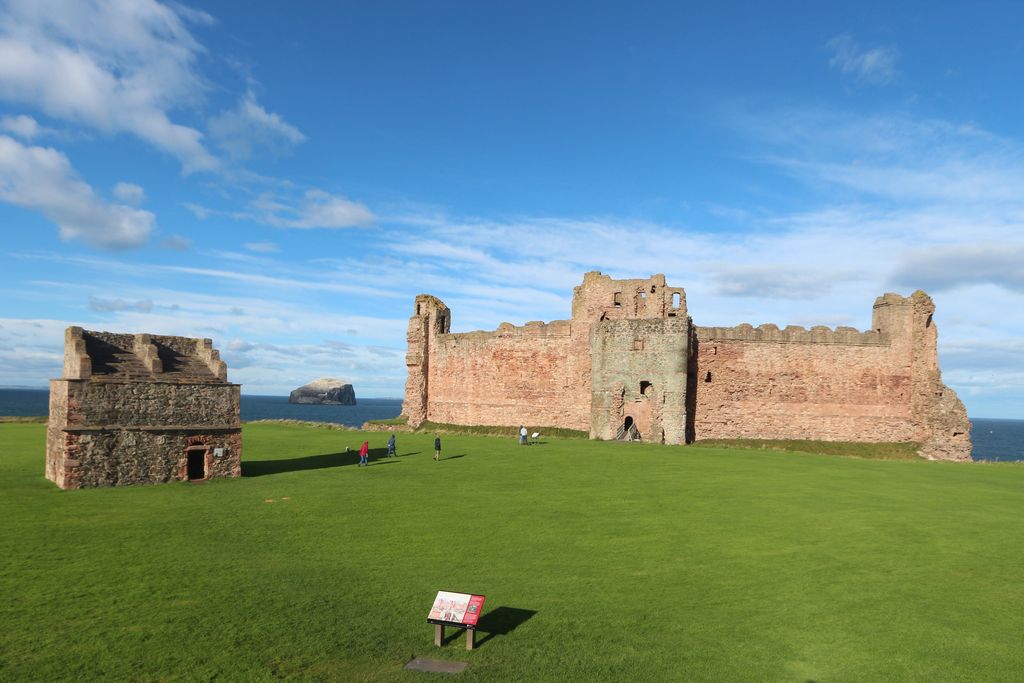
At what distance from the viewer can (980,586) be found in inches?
458

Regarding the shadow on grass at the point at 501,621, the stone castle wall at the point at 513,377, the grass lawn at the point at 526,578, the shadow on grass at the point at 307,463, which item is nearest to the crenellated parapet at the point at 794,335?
the stone castle wall at the point at 513,377

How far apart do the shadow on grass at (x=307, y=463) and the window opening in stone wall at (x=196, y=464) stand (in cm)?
159

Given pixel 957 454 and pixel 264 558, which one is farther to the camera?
pixel 957 454

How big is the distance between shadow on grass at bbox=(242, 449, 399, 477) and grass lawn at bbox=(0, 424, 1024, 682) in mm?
3347

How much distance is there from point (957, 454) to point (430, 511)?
30.4 metres

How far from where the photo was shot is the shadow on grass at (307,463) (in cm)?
2573

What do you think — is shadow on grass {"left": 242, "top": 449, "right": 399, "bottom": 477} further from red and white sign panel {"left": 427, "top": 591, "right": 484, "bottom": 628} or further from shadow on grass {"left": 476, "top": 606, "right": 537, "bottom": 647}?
red and white sign panel {"left": 427, "top": 591, "right": 484, "bottom": 628}

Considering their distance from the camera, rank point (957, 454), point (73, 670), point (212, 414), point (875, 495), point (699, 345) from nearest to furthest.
→ point (73, 670)
point (875, 495)
point (212, 414)
point (957, 454)
point (699, 345)

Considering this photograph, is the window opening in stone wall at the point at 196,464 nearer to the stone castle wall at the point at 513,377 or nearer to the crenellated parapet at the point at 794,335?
the stone castle wall at the point at 513,377

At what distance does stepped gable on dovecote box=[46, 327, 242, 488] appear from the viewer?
2111 centimetres

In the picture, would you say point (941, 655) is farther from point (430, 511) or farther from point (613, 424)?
point (613, 424)

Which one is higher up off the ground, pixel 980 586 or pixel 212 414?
pixel 212 414

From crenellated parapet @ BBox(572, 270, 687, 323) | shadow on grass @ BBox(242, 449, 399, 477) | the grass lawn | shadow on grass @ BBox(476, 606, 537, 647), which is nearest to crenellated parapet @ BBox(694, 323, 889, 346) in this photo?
crenellated parapet @ BBox(572, 270, 687, 323)

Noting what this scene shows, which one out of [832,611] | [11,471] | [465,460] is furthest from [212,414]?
[832,611]
